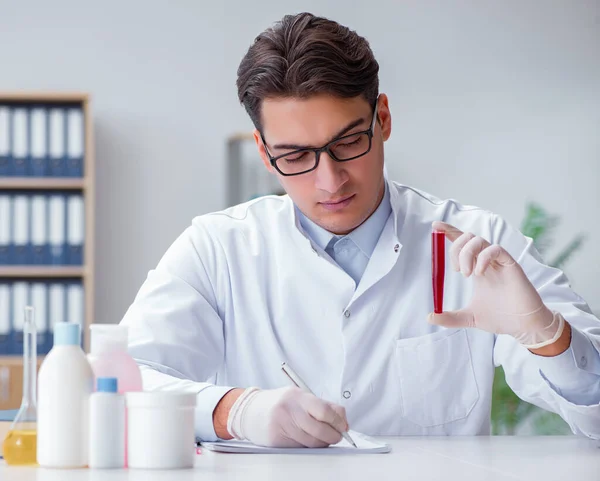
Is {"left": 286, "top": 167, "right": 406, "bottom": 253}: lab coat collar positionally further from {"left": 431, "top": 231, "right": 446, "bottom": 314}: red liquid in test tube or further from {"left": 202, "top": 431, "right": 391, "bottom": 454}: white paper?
{"left": 202, "top": 431, "right": 391, "bottom": 454}: white paper

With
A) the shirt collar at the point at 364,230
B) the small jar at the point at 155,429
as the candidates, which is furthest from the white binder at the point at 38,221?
the small jar at the point at 155,429

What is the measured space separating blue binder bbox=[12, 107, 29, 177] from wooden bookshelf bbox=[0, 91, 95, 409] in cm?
4

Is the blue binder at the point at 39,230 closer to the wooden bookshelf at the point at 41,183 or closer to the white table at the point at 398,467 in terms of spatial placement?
the wooden bookshelf at the point at 41,183

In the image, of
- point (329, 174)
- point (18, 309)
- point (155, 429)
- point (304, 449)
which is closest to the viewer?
point (155, 429)

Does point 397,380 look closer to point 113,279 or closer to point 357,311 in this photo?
point 357,311

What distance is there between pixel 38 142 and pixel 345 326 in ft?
7.49

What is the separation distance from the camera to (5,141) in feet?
11.6

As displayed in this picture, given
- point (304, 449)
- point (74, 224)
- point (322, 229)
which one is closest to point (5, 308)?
point (74, 224)

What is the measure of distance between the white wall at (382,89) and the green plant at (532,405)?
19 cm

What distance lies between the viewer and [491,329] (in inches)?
A: 56.9

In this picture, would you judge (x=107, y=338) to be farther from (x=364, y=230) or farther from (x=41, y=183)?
(x=41, y=183)

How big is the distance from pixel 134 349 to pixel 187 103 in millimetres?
2546

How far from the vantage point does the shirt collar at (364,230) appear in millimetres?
1762

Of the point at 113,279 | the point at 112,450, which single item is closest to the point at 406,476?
the point at 112,450
